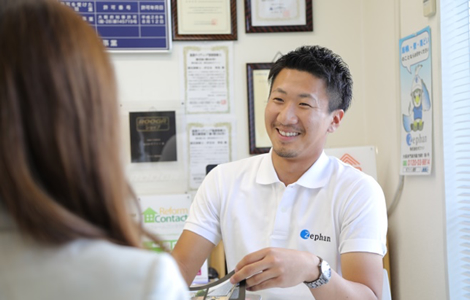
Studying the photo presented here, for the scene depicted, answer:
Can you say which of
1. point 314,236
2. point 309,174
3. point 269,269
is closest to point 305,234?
point 314,236

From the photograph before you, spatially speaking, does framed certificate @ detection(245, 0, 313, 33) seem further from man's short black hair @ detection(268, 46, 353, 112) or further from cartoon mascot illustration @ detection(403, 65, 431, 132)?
man's short black hair @ detection(268, 46, 353, 112)

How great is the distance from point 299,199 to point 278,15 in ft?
4.72

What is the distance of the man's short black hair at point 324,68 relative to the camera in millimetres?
1827

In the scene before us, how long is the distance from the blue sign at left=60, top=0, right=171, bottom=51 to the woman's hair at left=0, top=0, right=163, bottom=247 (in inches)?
89.6

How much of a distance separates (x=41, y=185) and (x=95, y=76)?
0.13 meters

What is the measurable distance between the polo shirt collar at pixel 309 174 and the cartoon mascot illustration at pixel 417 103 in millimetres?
600

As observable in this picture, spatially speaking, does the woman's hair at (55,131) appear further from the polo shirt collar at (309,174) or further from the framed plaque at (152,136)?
the framed plaque at (152,136)

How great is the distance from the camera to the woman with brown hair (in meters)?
0.56

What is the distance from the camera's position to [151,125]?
2.85 meters

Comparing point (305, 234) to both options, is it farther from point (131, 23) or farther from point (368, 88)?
point (131, 23)

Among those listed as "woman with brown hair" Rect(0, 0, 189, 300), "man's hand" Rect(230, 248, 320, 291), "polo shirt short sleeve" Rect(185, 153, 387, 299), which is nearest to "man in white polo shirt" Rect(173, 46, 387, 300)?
"polo shirt short sleeve" Rect(185, 153, 387, 299)

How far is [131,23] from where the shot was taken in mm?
2844

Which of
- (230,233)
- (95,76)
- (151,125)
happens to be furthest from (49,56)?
(151,125)

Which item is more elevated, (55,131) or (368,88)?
(368,88)
